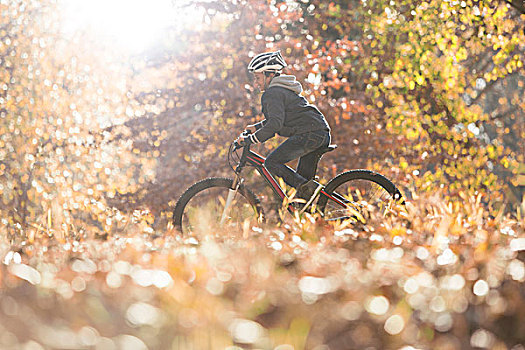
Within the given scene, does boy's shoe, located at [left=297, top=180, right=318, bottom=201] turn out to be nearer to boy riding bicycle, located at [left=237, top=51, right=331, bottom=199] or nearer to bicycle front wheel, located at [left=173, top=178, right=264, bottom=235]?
boy riding bicycle, located at [left=237, top=51, right=331, bottom=199]

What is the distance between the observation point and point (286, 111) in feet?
19.8

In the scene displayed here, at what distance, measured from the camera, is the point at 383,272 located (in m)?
2.98

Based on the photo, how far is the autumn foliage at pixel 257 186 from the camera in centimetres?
243

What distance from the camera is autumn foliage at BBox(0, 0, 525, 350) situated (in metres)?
2.43

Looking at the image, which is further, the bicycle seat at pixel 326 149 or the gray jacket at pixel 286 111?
the bicycle seat at pixel 326 149

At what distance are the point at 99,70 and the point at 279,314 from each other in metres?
14.2

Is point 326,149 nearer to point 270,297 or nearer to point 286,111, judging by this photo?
point 286,111

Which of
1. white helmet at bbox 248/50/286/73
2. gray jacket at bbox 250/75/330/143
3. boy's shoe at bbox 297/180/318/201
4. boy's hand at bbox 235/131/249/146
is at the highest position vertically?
white helmet at bbox 248/50/286/73

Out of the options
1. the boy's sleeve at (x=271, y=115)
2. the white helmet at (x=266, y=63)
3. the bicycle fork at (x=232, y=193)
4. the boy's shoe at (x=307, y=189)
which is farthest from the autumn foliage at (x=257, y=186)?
the white helmet at (x=266, y=63)

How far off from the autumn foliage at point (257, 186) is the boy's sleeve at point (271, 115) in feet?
2.73

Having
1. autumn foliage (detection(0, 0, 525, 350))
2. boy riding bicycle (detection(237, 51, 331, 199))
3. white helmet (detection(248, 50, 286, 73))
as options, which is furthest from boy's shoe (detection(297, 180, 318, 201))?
white helmet (detection(248, 50, 286, 73))

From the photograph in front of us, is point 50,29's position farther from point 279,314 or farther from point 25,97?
point 279,314

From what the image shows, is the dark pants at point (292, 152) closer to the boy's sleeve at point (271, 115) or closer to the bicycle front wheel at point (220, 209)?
the boy's sleeve at point (271, 115)

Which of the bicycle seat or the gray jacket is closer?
the gray jacket
